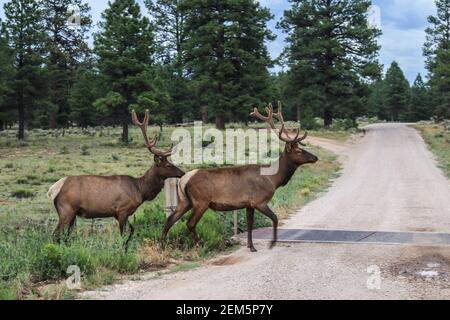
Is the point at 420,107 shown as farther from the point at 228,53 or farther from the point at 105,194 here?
the point at 105,194

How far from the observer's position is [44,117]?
67.6 m

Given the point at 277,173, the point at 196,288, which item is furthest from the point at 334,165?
the point at 196,288

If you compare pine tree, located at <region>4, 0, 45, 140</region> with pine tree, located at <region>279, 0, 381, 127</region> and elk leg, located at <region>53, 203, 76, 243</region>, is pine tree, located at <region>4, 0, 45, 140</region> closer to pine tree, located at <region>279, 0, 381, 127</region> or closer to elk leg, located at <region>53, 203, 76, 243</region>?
pine tree, located at <region>279, 0, 381, 127</region>

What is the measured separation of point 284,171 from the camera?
1048cm

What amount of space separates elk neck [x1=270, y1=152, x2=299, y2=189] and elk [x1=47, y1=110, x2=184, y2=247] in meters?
1.82

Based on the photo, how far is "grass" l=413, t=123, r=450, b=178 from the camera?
32.2 m

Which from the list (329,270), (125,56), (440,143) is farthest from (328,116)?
(329,270)

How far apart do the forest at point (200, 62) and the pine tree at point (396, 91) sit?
3418 centimetres

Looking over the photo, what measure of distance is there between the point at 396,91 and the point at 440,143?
183ft

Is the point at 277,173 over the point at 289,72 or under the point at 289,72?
under

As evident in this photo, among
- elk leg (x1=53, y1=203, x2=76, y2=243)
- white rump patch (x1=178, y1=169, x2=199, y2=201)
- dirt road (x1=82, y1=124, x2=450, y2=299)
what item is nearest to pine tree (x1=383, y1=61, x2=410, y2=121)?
dirt road (x1=82, y1=124, x2=450, y2=299)

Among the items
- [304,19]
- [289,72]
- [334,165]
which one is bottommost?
[334,165]
